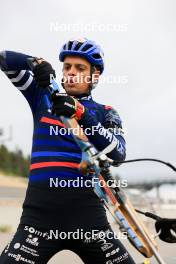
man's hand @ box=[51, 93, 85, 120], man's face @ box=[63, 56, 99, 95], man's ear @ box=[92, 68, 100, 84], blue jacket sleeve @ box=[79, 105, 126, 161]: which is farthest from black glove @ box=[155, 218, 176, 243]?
man's ear @ box=[92, 68, 100, 84]

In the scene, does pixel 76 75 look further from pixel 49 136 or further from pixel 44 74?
pixel 44 74

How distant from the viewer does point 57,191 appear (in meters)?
3.48

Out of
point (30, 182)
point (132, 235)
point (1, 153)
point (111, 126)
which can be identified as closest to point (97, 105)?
point (111, 126)

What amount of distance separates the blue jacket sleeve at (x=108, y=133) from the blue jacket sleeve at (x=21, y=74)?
0.52 meters

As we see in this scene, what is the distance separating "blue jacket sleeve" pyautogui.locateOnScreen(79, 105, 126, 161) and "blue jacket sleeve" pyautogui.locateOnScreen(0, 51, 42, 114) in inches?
20.4

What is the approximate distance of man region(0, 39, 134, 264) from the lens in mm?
3365

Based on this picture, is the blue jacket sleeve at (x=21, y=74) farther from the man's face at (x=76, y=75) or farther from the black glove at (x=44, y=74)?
the black glove at (x=44, y=74)

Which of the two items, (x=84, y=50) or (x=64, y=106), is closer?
(x=64, y=106)

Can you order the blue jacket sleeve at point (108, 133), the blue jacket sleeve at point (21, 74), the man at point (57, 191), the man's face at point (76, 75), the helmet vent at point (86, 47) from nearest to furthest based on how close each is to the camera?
1. the blue jacket sleeve at point (108, 133)
2. the man at point (57, 191)
3. the blue jacket sleeve at point (21, 74)
4. the man's face at point (76, 75)
5. the helmet vent at point (86, 47)

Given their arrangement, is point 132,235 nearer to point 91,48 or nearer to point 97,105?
point 97,105
